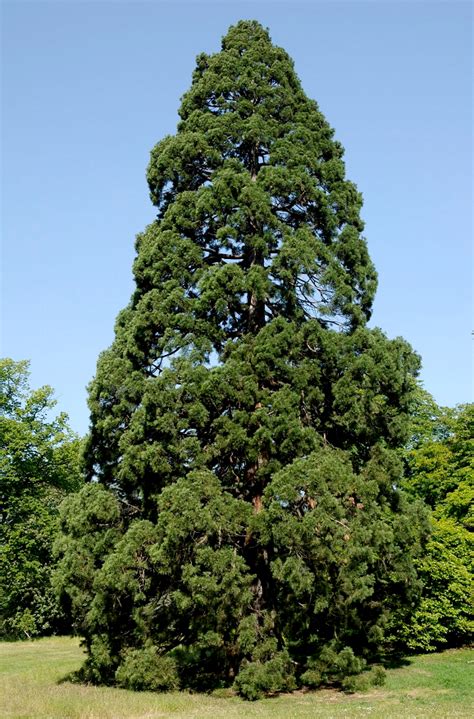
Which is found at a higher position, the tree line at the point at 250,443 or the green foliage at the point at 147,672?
the tree line at the point at 250,443

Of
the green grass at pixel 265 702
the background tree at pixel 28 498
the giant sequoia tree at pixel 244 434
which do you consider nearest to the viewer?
the green grass at pixel 265 702

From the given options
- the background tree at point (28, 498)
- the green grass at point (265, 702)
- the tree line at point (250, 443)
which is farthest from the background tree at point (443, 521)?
the background tree at point (28, 498)

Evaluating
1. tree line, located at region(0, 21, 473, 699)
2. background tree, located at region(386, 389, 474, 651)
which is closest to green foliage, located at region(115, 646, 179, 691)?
tree line, located at region(0, 21, 473, 699)

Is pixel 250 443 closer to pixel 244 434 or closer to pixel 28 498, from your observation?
pixel 244 434

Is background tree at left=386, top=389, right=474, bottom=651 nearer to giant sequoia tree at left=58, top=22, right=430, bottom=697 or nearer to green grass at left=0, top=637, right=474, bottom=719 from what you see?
green grass at left=0, top=637, right=474, bottom=719

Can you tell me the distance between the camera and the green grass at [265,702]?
399 inches

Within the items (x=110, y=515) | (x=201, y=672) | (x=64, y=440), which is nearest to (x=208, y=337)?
(x=110, y=515)

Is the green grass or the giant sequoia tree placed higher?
the giant sequoia tree

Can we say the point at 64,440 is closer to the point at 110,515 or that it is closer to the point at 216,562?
the point at 110,515

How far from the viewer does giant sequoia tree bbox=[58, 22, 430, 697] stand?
Result: 12562mm

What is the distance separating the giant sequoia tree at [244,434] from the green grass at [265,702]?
2.36 ft

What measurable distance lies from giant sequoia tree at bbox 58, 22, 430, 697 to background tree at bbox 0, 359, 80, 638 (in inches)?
705

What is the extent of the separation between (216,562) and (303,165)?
9.54 m

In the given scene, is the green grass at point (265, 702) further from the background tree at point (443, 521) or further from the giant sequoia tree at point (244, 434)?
the background tree at point (443, 521)
